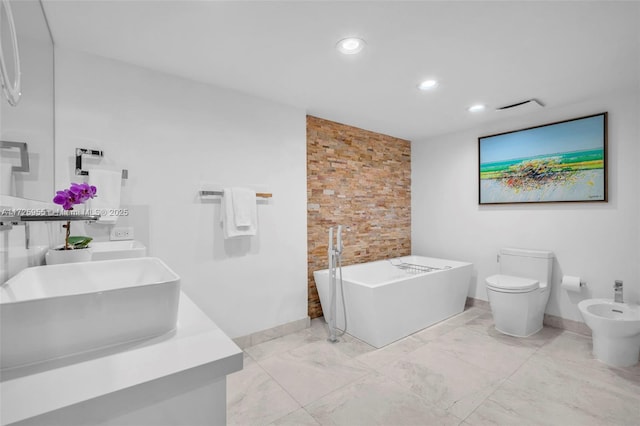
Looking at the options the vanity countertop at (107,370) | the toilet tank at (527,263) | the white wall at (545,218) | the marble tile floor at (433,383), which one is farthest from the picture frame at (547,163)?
the vanity countertop at (107,370)

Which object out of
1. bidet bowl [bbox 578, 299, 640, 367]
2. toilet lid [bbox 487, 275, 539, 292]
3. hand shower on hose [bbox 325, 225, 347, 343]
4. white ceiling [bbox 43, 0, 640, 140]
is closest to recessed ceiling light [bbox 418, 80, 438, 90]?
white ceiling [bbox 43, 0, 640, 140]

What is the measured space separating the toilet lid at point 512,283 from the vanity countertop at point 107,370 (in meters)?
3.07

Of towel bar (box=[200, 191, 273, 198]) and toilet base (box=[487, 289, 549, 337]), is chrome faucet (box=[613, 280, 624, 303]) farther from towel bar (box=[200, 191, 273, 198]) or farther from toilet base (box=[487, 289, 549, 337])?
towel bar (box=[200, 191, 273, 198])

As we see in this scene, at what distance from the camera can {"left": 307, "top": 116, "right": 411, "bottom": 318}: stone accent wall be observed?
3426mm

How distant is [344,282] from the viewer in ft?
9.61

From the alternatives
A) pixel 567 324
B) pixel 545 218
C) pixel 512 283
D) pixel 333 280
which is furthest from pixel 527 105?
pixel 333 280

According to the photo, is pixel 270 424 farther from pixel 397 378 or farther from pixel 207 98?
pixel 207 98

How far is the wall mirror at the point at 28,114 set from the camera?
0.99 m

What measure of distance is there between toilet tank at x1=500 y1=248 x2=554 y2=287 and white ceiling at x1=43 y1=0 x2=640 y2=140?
1.62 metres

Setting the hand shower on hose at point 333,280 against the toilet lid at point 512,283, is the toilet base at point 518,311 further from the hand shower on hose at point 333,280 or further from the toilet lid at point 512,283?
the hand shower on hose at point 333,280

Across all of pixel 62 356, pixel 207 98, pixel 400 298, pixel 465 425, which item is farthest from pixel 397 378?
pixel 207 98

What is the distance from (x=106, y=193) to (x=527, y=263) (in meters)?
4.03

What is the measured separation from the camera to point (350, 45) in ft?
6.57

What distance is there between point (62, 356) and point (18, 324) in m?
0.13
